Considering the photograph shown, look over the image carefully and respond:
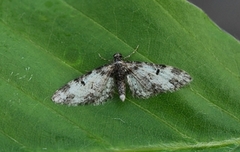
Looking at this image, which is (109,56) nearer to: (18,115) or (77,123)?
(77,123)

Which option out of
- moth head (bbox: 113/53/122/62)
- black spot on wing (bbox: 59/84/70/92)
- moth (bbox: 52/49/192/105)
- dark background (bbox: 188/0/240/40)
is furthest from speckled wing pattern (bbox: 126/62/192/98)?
dark background (bbox: 188/0/240/40)

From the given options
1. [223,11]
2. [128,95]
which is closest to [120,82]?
[128,95]

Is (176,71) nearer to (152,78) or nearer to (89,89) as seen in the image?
(152,78)

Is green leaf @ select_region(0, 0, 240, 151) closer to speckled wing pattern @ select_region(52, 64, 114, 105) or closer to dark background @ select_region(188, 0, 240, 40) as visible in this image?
speckled wing pattern @ select_region(52, 64, 114, 105)

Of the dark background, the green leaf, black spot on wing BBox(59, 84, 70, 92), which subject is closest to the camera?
the green leaf

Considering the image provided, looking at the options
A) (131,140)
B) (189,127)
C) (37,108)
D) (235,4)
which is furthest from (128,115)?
(235,4)

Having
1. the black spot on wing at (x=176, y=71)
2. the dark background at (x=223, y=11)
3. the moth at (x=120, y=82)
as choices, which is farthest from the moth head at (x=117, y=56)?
the dark background at (x=223, y=11)

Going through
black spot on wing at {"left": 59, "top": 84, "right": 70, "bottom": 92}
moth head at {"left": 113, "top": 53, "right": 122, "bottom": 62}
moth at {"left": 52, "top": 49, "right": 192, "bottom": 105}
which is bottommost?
black spot on wing at {"left": 59, "top": 84, "right": 70, "bottom": 92}
